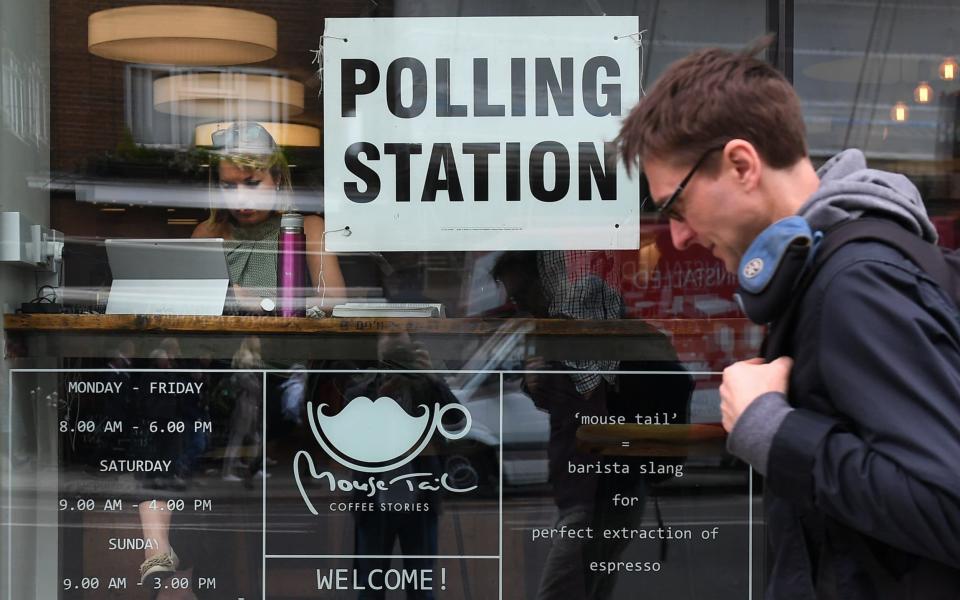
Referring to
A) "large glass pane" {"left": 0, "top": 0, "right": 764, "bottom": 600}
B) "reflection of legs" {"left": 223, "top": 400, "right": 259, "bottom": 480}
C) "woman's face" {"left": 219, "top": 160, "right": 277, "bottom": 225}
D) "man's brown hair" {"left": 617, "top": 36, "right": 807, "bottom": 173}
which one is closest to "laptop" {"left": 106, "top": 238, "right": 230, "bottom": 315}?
"large glass pane" {"left": 0, "top": 0, "right": 764, "bottom": 600}

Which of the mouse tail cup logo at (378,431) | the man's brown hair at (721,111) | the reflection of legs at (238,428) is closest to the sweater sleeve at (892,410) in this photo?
the man's brown hair at (721,111)

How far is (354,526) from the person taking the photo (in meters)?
3.69

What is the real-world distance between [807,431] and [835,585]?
9.9 inches

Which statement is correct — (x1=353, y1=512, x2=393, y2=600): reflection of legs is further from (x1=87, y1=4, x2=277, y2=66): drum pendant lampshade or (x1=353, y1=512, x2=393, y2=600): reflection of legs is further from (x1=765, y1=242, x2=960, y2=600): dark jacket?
(x1=765, y1=242, x2=960, y2=600): dark jacket

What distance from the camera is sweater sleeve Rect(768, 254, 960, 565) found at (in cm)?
137

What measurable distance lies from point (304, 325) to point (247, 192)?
62cm

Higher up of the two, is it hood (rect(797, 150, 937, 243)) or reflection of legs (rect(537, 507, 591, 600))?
hood (rect(797, 150, 937, 243))

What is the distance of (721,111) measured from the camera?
157 cm

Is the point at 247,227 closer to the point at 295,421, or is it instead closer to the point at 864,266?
the point at 295,421

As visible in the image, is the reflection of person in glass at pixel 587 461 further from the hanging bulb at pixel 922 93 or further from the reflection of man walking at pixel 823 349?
the reflection of man walking at pixel 823 349

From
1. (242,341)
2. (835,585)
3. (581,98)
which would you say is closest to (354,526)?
(242,341)

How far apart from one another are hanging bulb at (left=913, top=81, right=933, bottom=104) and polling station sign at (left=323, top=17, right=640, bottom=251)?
1053mm

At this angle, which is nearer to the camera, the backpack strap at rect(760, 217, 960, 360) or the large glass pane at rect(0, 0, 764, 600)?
the backpack strap at rect(760, 217, 960, 360)

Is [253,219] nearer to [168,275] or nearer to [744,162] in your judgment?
[168,275]
